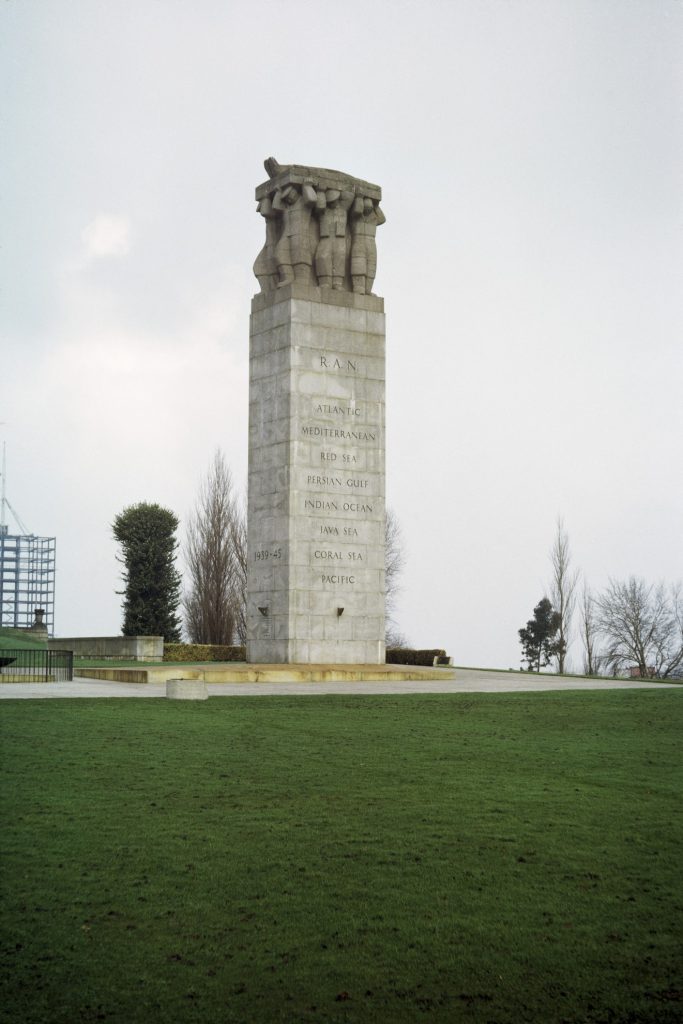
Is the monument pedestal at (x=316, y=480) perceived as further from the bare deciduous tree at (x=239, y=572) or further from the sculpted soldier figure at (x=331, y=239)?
the bare deciduous tree at (x=239, y=572)

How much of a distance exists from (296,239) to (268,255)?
111 centimetres

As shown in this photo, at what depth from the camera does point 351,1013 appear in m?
5.60

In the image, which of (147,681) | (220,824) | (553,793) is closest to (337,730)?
(553,793)

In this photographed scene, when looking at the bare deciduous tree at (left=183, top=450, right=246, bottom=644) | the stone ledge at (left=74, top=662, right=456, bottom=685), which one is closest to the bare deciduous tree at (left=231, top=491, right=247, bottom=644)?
the bare deciduous tree at (left=183, top=450, right=246, bottom=644)

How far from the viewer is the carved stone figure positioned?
2898 centimetres

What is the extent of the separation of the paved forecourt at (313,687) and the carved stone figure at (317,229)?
34.5 feet

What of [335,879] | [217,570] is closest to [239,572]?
[217,570]

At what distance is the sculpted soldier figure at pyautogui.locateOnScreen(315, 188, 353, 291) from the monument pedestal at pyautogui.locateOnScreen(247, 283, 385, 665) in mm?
520

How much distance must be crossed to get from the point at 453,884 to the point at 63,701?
10.4 m

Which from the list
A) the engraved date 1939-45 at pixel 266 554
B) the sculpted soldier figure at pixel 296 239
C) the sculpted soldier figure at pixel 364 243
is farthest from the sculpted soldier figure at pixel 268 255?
the engraved date 1939-45 at pixel 266 554

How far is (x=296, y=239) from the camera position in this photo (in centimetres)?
2897

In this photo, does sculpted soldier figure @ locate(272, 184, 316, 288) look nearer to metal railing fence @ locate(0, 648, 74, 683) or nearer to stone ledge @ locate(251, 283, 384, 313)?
stone ledge @ locate(251, 283, 384, 313)

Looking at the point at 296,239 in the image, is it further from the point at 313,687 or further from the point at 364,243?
the point at 313,687

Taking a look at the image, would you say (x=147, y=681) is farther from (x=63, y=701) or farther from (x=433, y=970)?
(x=433, y=970)
